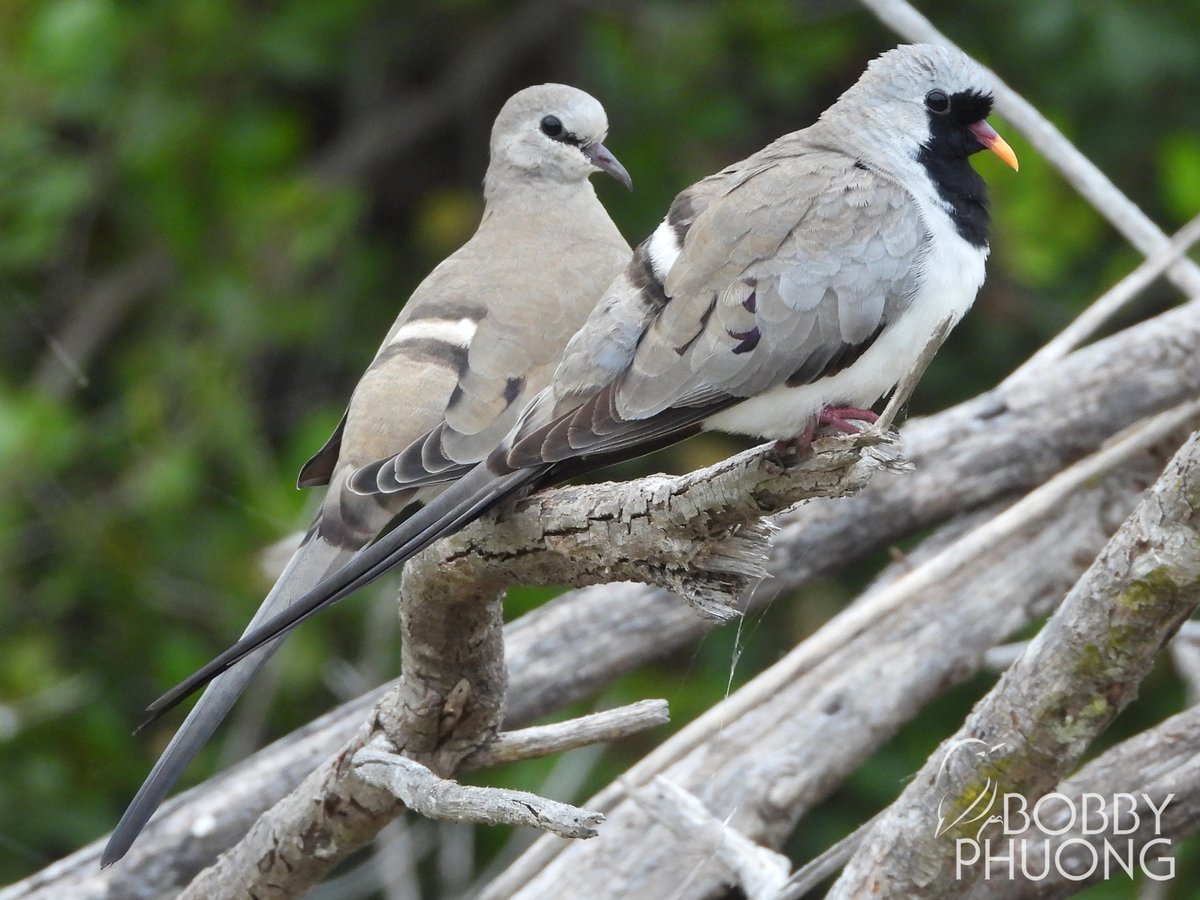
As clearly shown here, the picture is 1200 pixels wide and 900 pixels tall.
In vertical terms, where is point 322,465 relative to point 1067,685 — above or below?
above

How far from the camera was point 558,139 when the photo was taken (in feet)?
11.4

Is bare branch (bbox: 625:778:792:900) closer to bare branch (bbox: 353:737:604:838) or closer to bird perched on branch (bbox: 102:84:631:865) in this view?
bare branch (bbox: 353:737:604:838)

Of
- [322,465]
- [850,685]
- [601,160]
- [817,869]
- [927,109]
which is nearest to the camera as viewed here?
[817,869]

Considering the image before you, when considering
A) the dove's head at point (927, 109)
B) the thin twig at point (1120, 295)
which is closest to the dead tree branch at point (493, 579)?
the dove's head at point (927, 109)

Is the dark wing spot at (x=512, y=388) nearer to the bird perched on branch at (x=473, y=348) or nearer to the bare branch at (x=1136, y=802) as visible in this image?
the bird perched on branch at (x=473, y=348)

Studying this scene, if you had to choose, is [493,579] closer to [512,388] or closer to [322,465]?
[512,388]

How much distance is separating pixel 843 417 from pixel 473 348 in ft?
2.75

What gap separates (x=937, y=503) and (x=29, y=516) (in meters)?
2.78

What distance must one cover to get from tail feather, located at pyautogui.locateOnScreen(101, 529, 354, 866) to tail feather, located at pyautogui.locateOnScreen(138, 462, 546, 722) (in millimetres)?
220

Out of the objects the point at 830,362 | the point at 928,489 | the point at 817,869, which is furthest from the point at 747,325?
the point at 928,489

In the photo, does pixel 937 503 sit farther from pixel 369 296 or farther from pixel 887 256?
pixel 369 296

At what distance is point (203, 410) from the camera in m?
4.92

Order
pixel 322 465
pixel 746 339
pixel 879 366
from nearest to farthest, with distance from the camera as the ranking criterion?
pixel 746 339, pixel 879 366, pixel 322 465

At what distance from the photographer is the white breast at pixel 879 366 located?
2.52 m
